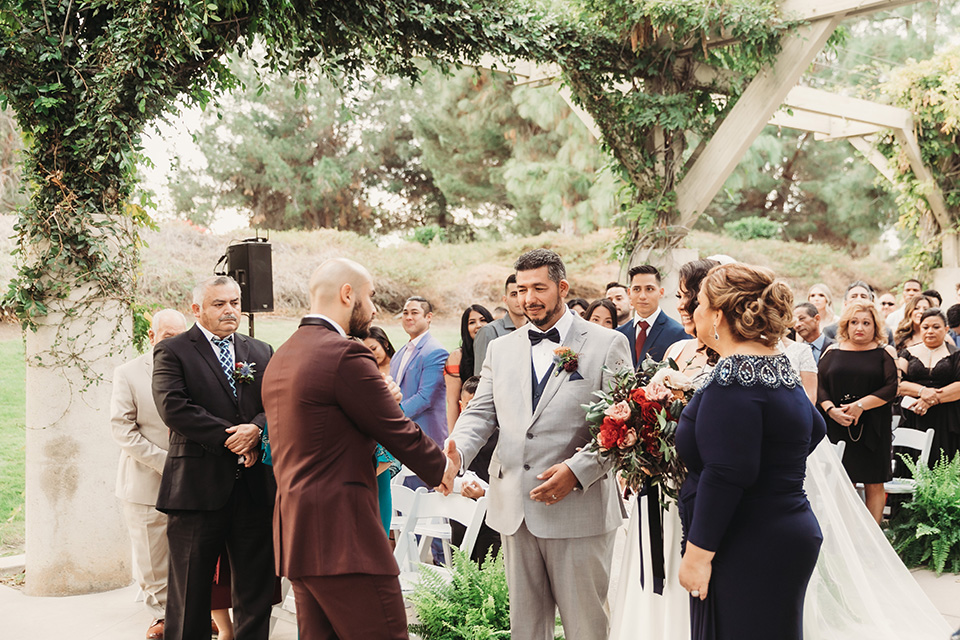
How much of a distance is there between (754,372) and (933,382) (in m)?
5.14

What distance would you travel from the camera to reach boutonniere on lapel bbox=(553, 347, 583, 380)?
11.2 ft

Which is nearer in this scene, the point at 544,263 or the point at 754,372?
the point at 754,372

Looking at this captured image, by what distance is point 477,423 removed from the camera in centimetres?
367

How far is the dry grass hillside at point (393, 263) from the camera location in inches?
594

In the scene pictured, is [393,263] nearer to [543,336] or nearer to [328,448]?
[543,336]

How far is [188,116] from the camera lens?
5.97 metres

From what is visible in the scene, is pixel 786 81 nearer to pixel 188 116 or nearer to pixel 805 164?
pixel 188 116

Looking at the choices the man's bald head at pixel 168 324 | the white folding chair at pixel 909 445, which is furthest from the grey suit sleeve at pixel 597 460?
the white folding chair at pixel 909 445

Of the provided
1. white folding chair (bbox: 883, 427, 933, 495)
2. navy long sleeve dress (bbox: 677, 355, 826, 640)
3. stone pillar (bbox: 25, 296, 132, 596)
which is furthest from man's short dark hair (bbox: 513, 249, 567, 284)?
white folding chair (bbox: 883, 427, 933, 495)

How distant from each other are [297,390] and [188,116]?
382 cm

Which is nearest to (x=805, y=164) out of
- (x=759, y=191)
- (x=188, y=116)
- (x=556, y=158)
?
(x=759, y=191)

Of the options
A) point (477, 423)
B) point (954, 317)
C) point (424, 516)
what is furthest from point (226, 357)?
point (954, 317)

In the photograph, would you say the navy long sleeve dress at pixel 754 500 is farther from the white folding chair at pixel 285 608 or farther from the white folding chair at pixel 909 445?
the white folding chair at pixel 909 445

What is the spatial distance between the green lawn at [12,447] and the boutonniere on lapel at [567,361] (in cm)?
607
